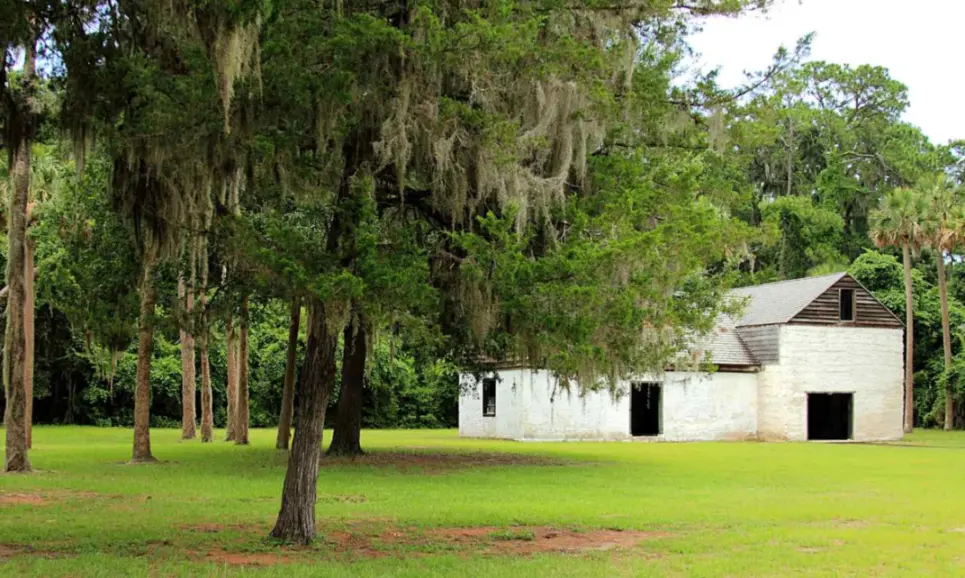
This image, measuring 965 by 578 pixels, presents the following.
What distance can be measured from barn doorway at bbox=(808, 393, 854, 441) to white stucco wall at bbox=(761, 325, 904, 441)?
2.37 ft

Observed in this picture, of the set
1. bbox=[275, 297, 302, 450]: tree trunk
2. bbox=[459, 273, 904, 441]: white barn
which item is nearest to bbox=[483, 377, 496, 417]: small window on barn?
bbox=[459, 273, 904, 441]: white barn

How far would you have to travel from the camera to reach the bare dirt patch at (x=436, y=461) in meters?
20.0

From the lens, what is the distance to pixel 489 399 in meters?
34.4

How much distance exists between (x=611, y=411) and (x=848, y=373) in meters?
8.58

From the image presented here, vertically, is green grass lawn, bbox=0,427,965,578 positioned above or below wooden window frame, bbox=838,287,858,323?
below

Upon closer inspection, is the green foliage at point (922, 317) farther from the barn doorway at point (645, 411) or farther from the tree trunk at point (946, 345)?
the barn doorway at point (645, 411)

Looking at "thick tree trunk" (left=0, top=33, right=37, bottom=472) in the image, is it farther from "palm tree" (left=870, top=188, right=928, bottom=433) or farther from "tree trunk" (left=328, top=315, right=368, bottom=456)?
"palm tree" (left=870, top=188, right=928, bottom=433)

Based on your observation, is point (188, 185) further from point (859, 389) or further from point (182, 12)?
point (859, 389)

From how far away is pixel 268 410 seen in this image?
41.8m

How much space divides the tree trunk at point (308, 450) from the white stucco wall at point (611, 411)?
20343mm

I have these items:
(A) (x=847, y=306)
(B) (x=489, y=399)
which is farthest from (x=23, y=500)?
(A) (x=847, y=306)

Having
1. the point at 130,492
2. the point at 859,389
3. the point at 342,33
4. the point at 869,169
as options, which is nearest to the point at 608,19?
the point at 342,33

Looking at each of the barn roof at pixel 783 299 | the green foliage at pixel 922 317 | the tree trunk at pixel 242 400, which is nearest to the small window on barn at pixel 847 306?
the barn roof at pixel 783 299

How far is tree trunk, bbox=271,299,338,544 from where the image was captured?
9711 millimetres
